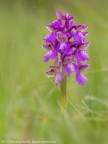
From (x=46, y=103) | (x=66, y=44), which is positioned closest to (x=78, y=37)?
(x=66, y=44)

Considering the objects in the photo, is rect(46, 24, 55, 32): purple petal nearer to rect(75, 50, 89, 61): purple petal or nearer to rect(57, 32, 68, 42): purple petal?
rect(57, 32, 68, 42): purple petal

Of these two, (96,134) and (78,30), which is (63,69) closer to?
(78,30)

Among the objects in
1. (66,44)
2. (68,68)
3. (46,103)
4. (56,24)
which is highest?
(56,24)

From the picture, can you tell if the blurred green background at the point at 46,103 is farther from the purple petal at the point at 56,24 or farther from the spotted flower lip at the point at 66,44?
the purple petal at the point at 56,24

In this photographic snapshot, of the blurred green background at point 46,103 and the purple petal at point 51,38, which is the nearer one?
the blurred green background at point 46,103

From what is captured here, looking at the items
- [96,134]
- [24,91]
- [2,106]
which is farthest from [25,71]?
[96,134]

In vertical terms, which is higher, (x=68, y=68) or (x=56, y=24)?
(x=56, y=24)

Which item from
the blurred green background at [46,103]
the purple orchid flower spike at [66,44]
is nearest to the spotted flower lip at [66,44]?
the purple orchid flower spike at [66,44]

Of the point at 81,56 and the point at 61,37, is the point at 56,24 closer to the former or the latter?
the point at 61,37

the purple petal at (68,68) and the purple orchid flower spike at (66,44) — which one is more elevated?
the purple orchid flower spike at (66,44)

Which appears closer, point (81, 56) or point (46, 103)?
point (81, 56)

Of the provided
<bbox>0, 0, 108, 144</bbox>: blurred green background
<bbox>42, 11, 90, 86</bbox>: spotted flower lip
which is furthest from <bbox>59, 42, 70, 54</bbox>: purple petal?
<bbox>0, 0, 108, 144</bbox>: blurred green background
